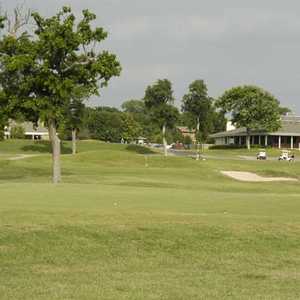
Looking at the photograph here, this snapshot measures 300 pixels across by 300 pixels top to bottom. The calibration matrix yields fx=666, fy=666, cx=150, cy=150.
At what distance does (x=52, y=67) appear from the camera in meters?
41.7

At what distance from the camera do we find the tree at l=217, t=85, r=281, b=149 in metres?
120

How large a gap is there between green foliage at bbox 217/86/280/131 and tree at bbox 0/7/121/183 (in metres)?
79.5

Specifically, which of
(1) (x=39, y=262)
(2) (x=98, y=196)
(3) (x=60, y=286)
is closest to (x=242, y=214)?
(2) (x=98, y=196)

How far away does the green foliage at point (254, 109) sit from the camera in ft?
392

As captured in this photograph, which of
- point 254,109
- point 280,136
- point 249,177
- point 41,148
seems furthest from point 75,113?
point 280,136

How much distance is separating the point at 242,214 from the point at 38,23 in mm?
26707

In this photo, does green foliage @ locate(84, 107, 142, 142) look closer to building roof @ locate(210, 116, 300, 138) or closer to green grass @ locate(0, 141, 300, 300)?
building roof @ locate(210, 116, 300, 138)

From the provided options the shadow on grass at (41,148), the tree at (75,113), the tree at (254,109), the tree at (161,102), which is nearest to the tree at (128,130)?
the tree at (254,109)

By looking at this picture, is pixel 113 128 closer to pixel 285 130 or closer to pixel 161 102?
pixel 285 130

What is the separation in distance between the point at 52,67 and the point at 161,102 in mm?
51320

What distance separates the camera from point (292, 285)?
36.7 ft

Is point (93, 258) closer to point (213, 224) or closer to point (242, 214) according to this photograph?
point (213, 224)

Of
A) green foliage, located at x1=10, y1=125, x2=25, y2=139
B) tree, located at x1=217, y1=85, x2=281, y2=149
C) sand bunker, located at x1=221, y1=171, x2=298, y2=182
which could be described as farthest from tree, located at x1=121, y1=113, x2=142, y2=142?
sand bunker, located at x1=221, y1=171, x2=298, y2=182

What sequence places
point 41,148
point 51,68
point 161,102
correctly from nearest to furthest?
point 51,68
point 161,102
point 41,148
